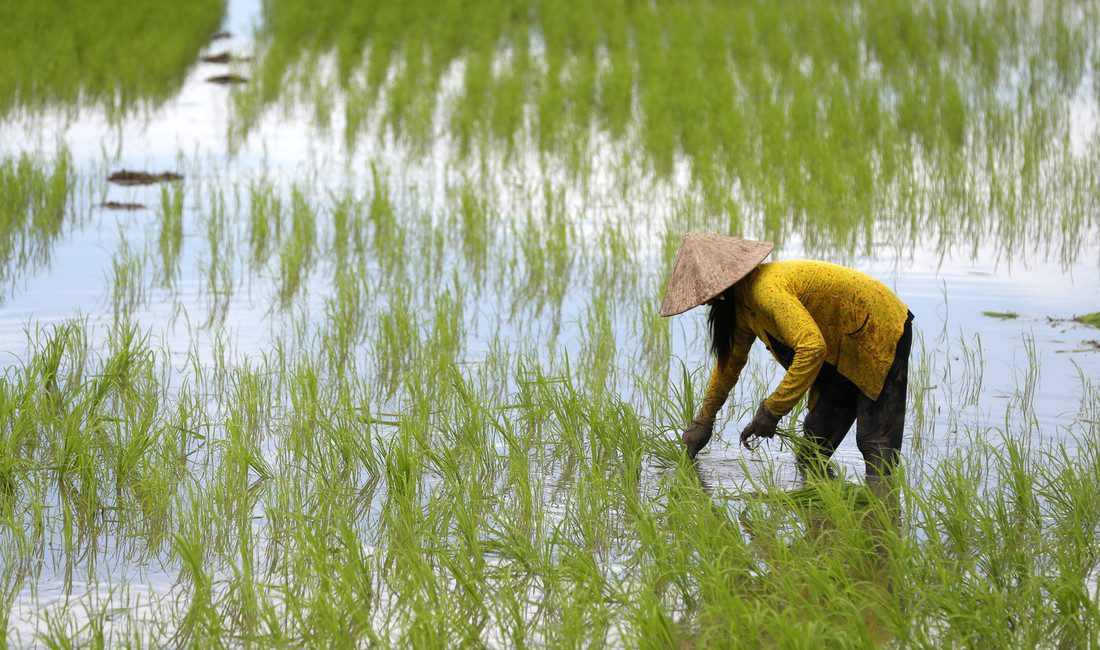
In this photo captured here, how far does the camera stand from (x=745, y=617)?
6.28ft

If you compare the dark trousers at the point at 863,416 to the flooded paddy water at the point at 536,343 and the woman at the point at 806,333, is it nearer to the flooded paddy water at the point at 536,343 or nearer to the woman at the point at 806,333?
the woman at the point at 806,333

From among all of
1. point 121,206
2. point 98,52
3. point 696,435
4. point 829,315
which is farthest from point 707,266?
point 98,52

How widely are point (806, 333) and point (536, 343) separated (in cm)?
169

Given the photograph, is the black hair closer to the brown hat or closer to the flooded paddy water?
the brown hat

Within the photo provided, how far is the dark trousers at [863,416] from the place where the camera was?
267cm

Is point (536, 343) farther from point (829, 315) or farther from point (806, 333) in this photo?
point (806, 333)

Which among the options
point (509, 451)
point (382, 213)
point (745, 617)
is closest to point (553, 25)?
point (382, 213)

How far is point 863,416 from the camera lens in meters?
2.73

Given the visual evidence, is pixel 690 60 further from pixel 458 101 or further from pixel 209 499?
pixel 209 499

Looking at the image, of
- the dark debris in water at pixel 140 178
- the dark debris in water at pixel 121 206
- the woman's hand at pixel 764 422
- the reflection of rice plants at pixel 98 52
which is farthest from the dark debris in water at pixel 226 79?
the woman's hand at pixel 764 422

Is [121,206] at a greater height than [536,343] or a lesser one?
greater

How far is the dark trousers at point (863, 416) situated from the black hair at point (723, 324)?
0.96ft

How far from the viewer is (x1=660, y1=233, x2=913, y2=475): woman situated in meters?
2.43

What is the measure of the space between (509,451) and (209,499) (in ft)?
2.89
